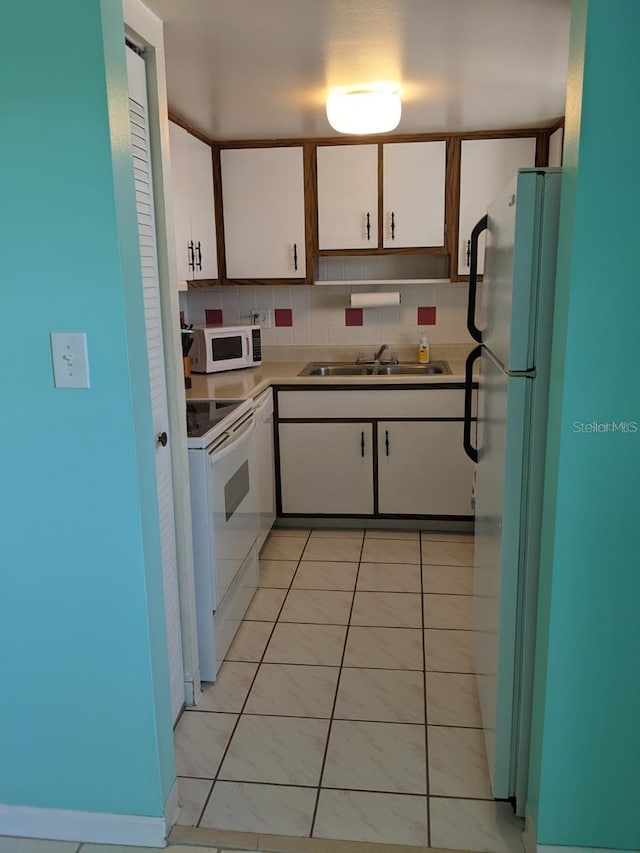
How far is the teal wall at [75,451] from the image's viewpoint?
1.44 meters

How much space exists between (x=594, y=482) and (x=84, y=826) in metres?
1.51

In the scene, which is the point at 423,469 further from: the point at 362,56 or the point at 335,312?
the point at 362,56

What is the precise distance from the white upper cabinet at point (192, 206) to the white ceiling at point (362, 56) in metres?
0.15

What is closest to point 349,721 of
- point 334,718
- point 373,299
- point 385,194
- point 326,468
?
point 334,718

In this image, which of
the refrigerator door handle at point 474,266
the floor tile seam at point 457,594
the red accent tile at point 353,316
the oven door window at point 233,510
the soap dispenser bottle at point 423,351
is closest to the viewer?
the refrigerator door handle at point 474,266

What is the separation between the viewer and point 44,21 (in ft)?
4.61

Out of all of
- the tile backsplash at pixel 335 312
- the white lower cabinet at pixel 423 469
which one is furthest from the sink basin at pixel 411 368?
the white lower cabinet at pixel 423 469

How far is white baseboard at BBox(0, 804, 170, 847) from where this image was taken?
5.76ft

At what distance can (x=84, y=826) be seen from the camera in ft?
5.78

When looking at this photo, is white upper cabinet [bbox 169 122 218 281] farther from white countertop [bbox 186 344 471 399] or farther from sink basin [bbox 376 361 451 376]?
sink basin [bbox 376 361 451 376]

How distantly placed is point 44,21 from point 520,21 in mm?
1356

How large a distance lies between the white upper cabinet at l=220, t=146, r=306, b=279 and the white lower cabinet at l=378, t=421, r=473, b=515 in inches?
42.3

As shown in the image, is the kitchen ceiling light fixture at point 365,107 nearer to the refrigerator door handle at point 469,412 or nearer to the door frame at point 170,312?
the door frame at point 170,312

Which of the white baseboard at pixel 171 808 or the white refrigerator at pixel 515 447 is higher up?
the white refrigerator at pixel 515 447
